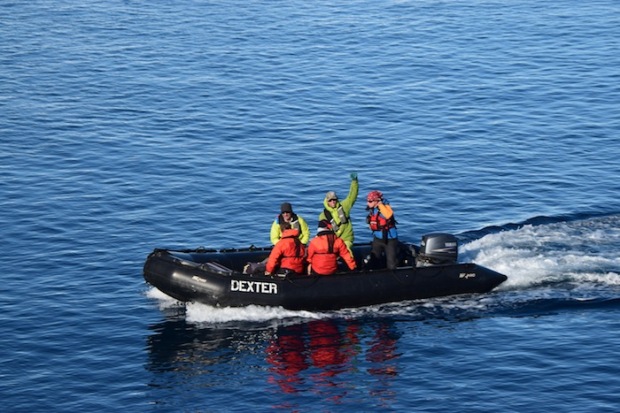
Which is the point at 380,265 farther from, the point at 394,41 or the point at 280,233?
the point at 394,41

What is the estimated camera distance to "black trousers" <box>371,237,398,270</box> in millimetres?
30156

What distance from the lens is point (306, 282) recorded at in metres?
28.9

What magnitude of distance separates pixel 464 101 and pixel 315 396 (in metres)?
27.0

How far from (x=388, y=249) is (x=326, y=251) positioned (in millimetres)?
2074

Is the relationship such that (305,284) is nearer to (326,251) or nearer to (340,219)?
(326,251)

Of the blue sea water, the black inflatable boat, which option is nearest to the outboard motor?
the black inflatable boat

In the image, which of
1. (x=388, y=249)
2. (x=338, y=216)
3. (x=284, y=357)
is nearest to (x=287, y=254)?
(x=338, y=216)

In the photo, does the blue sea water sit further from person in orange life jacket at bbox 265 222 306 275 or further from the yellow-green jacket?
the yellow-green jacket

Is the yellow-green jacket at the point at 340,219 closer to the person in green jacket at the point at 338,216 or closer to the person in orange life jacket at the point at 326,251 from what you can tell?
the person in green jacket at the point at 338,216

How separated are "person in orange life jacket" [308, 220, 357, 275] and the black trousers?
4.47 ft

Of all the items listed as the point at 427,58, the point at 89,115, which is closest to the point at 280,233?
the point at 89,115

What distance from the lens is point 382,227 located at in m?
30.0

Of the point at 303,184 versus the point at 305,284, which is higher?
the point at 303,184

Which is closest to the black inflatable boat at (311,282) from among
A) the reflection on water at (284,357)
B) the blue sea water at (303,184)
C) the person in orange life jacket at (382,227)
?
the blue sea water at (303,184)
